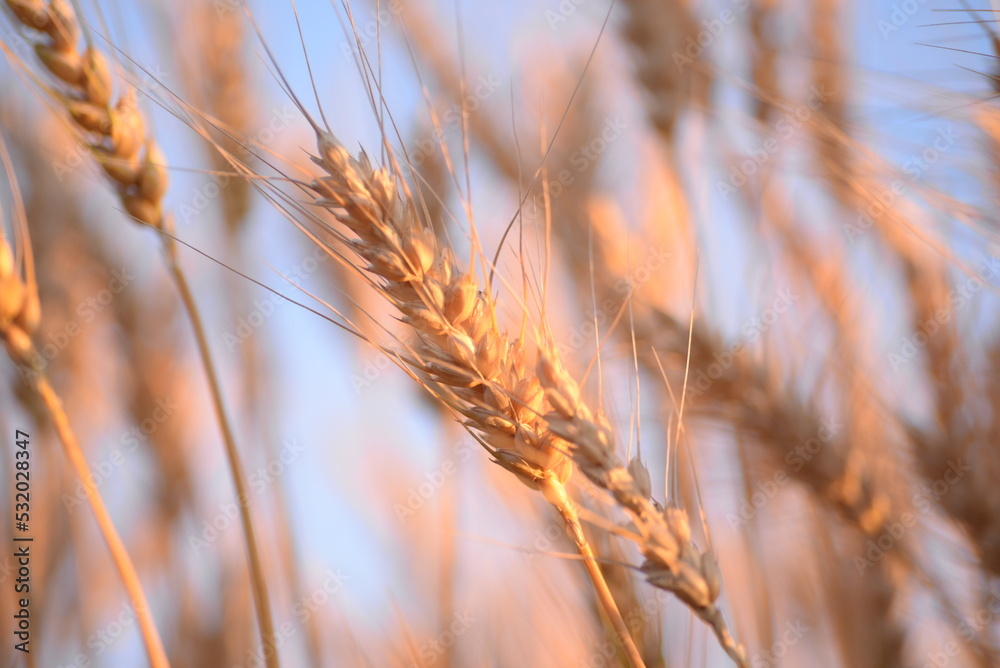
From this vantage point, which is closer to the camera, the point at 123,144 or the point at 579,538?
the point at 579,538

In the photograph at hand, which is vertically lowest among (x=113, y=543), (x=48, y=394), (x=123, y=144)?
(x=113, y=543)

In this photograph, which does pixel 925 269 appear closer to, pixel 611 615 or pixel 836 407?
pixel 836 407

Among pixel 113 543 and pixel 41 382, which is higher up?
pixel 41 382

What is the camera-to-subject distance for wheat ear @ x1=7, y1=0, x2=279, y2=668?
64 centimetres

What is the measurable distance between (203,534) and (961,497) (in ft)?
3.99

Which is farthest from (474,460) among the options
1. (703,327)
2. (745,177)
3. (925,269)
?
(925,269)

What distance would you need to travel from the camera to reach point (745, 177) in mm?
1276

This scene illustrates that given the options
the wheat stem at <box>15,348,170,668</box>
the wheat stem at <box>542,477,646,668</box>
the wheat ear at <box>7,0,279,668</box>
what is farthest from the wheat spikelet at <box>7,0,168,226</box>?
the wheat stem at <box>542,477,646,668</box>

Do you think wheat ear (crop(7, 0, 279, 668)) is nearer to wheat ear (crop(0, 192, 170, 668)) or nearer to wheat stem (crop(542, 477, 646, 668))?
wheat ear (crop(0, 192, 170, 668))

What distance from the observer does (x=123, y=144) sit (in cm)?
71

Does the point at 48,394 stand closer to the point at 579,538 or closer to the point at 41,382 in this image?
the point at 41,382

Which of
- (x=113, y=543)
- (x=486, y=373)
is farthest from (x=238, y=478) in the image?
(x=486, y=373)

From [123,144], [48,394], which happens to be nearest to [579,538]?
[48,394]

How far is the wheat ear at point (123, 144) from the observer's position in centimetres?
64
